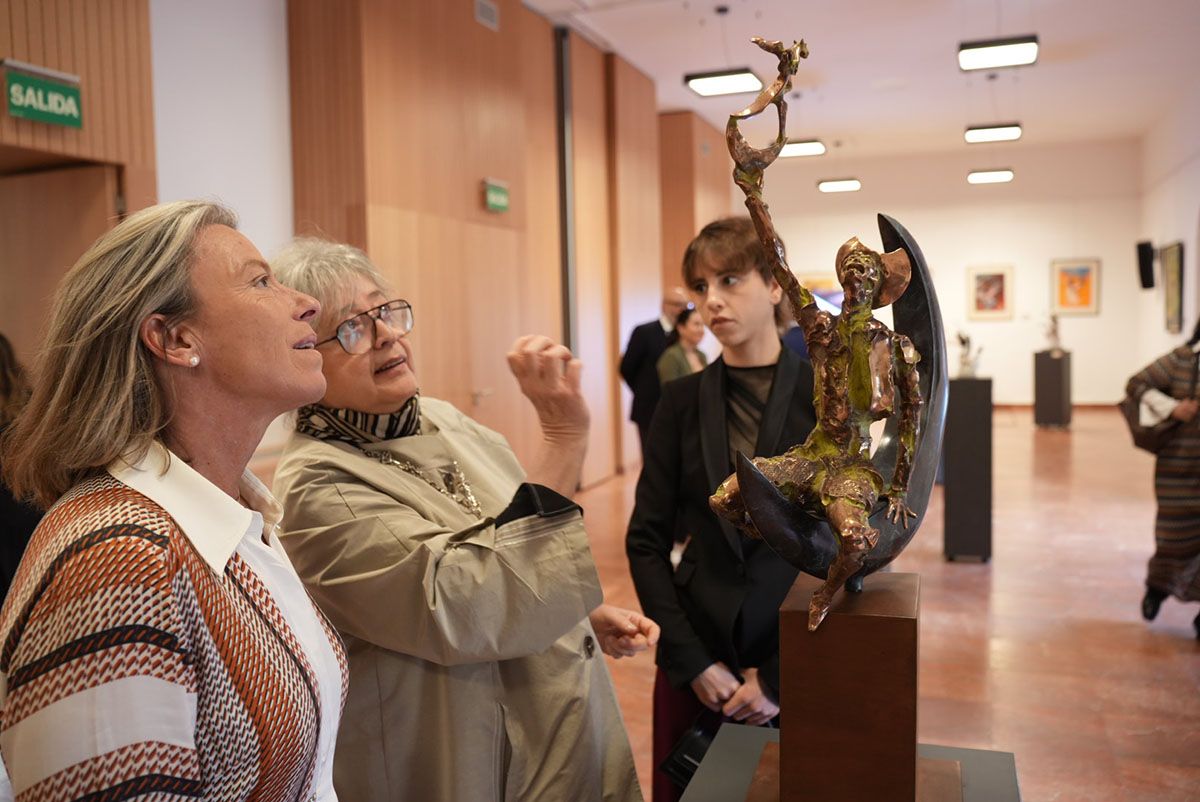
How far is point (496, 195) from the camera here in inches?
269

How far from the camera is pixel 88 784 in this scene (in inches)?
36.9

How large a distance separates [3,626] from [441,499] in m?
0.73

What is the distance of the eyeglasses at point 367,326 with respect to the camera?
63.5 inches

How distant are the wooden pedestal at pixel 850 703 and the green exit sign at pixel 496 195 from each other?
5.81 metres

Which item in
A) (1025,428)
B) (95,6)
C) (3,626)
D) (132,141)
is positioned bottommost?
(1025,428)

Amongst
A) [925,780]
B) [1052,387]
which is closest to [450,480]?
[925,780]

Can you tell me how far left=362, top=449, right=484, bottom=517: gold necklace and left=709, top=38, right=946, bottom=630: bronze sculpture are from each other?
0.59m

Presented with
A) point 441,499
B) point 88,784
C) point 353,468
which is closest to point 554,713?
point 441,499

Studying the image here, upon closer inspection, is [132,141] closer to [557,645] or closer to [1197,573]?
[557,645]

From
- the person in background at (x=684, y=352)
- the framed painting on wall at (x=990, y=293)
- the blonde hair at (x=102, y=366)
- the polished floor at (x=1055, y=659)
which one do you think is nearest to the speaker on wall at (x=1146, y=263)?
the framed painting on wall at (x=990, y=293)

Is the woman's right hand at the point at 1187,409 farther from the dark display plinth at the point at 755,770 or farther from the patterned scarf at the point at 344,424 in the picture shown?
the patterned scarf at the point at 344,424

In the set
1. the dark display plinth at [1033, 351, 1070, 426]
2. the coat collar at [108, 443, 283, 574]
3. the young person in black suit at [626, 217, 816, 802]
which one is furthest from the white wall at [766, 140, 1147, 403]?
the coat collar at [108, 443, 283, 574]

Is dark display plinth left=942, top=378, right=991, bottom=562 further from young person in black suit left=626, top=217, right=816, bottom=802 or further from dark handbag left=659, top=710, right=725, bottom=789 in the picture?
dark handbag left=659, top=710, right=725, bottom=789

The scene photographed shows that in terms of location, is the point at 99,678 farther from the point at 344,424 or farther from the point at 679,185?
the point at 679,185
